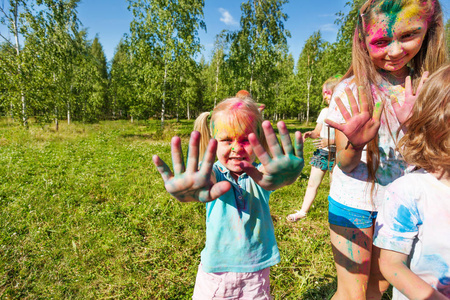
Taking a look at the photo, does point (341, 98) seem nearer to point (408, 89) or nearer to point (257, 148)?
point (408, 89)

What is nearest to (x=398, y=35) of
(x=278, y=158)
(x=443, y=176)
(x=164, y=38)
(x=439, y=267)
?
(x=443, y=176)

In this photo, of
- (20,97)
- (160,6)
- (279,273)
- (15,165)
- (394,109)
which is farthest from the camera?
(160,6)

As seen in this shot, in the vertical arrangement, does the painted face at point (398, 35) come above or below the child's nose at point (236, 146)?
above

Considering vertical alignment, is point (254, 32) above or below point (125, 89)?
above

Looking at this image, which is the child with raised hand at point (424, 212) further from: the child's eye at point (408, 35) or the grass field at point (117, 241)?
the grass field at point (117, 241)

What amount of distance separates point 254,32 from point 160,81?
8472 millimetres

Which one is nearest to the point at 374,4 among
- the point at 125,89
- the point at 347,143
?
the point at 347,143

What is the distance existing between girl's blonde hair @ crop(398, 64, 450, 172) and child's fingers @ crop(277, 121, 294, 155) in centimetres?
66

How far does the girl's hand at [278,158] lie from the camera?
3.53 ft

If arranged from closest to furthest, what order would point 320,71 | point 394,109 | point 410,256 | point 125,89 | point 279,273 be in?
point 410,256 < point 394,109 < point 279,273 < point 320,71 < point 125,89

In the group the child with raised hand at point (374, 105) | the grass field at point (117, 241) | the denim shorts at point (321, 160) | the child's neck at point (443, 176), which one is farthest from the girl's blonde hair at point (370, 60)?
the denim shorts at point (321, 160)

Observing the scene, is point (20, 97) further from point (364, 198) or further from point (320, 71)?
point (320, 71)

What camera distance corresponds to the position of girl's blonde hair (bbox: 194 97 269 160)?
1547mm

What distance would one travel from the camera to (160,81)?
16.3 m
